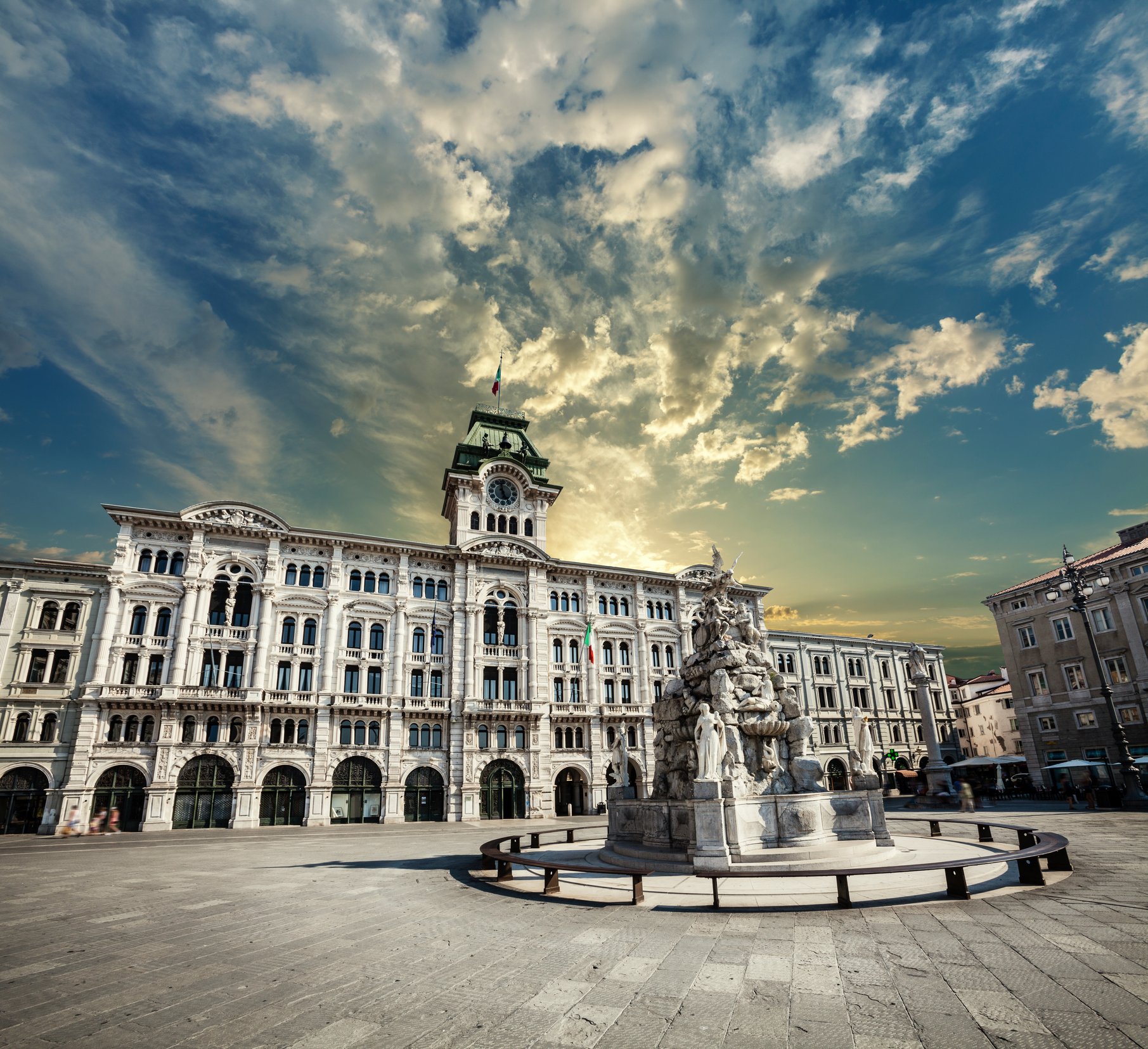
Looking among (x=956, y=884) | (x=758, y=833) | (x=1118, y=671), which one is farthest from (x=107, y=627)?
(x=1118, y=671)

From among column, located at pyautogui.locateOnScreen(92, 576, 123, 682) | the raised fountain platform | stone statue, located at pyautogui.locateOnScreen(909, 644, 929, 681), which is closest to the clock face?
column, located at pyautogui.locateOnScreen(92, 576, 123, 682)

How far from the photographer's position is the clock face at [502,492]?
50281mm

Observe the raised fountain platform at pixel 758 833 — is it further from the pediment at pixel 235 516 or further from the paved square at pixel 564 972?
the pediment at pixel 235 516

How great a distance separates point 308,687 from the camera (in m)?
39.6

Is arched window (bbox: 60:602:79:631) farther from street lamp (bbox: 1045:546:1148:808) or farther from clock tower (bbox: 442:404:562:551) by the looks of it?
street lamp (bbox: 1045:546:1148:808)

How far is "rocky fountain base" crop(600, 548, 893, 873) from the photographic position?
13.8 m

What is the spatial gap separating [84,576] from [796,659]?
55654 mm

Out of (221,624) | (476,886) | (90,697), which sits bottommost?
(476,886)

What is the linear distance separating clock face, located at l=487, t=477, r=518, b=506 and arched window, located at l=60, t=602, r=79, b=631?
2772cm

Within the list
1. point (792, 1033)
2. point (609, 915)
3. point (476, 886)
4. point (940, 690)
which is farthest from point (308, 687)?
point (940, 690)

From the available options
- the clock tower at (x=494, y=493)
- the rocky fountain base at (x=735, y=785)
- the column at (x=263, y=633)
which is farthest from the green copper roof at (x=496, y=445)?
the rocky fountain base at (x=735, y=785)

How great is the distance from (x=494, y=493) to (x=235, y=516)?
18913mm

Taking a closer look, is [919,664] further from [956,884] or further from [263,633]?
[263,633]

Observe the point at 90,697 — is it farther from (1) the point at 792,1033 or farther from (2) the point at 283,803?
(1) the point at 792,1033
